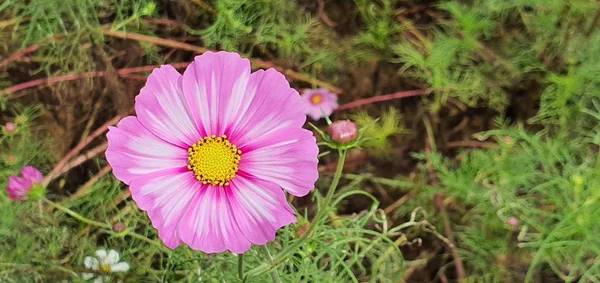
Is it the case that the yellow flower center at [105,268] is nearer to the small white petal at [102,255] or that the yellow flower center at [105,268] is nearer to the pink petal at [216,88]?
the small white petal at [102,255]

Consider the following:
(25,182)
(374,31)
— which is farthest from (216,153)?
(374,31)

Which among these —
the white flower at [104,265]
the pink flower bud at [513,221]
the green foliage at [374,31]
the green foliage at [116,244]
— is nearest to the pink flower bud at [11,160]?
the green foliage at [116,244]

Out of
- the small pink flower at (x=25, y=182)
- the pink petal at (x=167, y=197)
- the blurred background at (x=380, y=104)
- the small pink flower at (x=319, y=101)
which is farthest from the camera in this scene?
the small pink flower at (x=319, y=101)

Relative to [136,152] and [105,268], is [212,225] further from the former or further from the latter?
[105,268]

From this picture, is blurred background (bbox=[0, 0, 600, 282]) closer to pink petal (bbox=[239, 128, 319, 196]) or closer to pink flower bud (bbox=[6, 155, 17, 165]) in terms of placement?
pink flower bud (bbox=[6, 155, 17, 165])

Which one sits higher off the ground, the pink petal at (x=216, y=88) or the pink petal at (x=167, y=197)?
the pink petal at (x=216, y=88)
